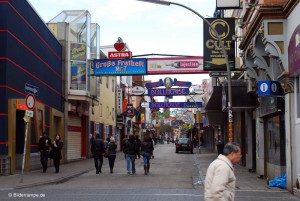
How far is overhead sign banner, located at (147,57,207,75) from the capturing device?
3019 cm

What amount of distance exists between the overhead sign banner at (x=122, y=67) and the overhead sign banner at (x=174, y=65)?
516mm

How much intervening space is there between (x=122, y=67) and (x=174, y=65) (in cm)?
325

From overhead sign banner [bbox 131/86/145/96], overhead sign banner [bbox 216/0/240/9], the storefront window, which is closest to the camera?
overhead sign banner [bbox 216/0/240/9]

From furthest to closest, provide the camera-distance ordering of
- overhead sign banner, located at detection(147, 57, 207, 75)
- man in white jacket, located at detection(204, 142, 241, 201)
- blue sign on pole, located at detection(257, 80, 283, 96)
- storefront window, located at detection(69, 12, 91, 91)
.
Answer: storefront window, located at detection(69, 12, 91, 91) < overhead sign banner, located at detection(147, 57, 207, 75) < blue sign on pole, located at detection(257, 80, 283, 96) < man in white jacket, located at detection(204, 142, 241, 201)

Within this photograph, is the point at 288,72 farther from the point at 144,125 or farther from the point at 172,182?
the point at 144,125

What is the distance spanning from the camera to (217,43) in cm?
1969

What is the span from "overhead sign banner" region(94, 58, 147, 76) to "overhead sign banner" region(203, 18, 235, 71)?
1051 cm

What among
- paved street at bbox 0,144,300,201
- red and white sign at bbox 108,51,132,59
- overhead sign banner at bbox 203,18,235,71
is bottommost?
paved street at bbox 0,144,300,201

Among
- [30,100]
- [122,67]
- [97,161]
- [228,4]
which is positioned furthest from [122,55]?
[30,100]

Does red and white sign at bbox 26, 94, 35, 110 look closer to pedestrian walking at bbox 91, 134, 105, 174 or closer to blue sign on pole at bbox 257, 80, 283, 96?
pedestrian walking at bbox 91, 134, 105, 174

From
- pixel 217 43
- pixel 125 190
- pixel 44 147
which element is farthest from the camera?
pixel 44 147

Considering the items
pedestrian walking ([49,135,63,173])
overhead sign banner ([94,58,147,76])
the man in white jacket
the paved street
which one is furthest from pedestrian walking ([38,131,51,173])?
the man in white jacket

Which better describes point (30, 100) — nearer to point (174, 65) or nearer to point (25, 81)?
point (25, 81)

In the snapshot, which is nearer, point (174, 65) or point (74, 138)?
point (174, 65)
